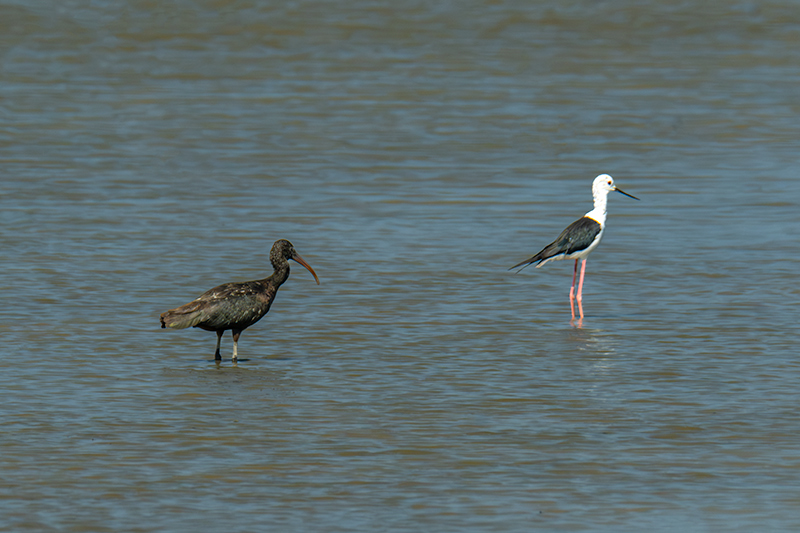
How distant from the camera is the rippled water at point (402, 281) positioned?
790cm

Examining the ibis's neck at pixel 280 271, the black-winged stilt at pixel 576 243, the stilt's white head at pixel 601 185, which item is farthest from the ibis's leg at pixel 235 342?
the stilt's white head at pixel 601 185

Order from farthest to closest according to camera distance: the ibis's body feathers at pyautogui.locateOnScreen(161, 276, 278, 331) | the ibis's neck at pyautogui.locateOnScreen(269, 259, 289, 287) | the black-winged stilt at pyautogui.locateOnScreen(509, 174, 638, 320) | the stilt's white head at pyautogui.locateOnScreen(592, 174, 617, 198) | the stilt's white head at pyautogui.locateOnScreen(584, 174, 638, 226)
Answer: the stilt's white head at pyautogui.locateOnScreen(592, 174, 617, 198), the stilt's white head at pyautogui.locateOnScreen(584, 174, 638, 226), the black-winged stilt at pyautogui.locateOnScreen(509, 174, 638, 320), the ibis's neck at pyautogui.locateOnScreen(269, 259, 289, 287), the ibis's body feathers at pyautogui.locateOnScreen(161, 276, 278, 331)

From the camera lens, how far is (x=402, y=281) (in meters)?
13.5

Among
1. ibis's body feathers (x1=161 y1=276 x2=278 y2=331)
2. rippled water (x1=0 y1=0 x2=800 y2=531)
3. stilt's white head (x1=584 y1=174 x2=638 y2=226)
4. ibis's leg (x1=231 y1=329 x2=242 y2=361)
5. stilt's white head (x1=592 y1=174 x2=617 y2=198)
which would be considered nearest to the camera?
rippled water (x1=0 y1=0 x2=800 y2=531)

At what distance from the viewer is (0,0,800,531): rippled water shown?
7.90 meters

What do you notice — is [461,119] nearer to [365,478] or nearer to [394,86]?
[394,86]

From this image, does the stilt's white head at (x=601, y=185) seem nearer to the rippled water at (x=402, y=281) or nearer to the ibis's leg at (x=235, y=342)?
the rippled water at (x=402, y=281)

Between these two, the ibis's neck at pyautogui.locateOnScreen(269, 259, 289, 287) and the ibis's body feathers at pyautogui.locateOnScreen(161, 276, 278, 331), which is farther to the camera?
the ibis's neck at pyautogui.locateOnScreen(269, 259, 289, 287)

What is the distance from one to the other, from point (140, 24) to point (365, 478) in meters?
24.8

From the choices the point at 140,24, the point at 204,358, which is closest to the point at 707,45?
the point at 140,24

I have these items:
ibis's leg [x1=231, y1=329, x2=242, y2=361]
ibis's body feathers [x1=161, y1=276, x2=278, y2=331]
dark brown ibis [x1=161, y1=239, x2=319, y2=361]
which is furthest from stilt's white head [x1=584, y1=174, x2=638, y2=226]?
ibis's leg [x1=231, y1=329, x2=242, y2=361]

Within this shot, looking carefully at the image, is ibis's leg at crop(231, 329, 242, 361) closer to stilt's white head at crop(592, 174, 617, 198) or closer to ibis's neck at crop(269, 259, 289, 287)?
ibis's neck at crop(269, 259, 289, 287)

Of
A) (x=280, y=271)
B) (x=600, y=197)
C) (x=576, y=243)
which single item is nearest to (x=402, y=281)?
(x=576, y=243)

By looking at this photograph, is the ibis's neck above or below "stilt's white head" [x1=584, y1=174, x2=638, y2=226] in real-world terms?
below
